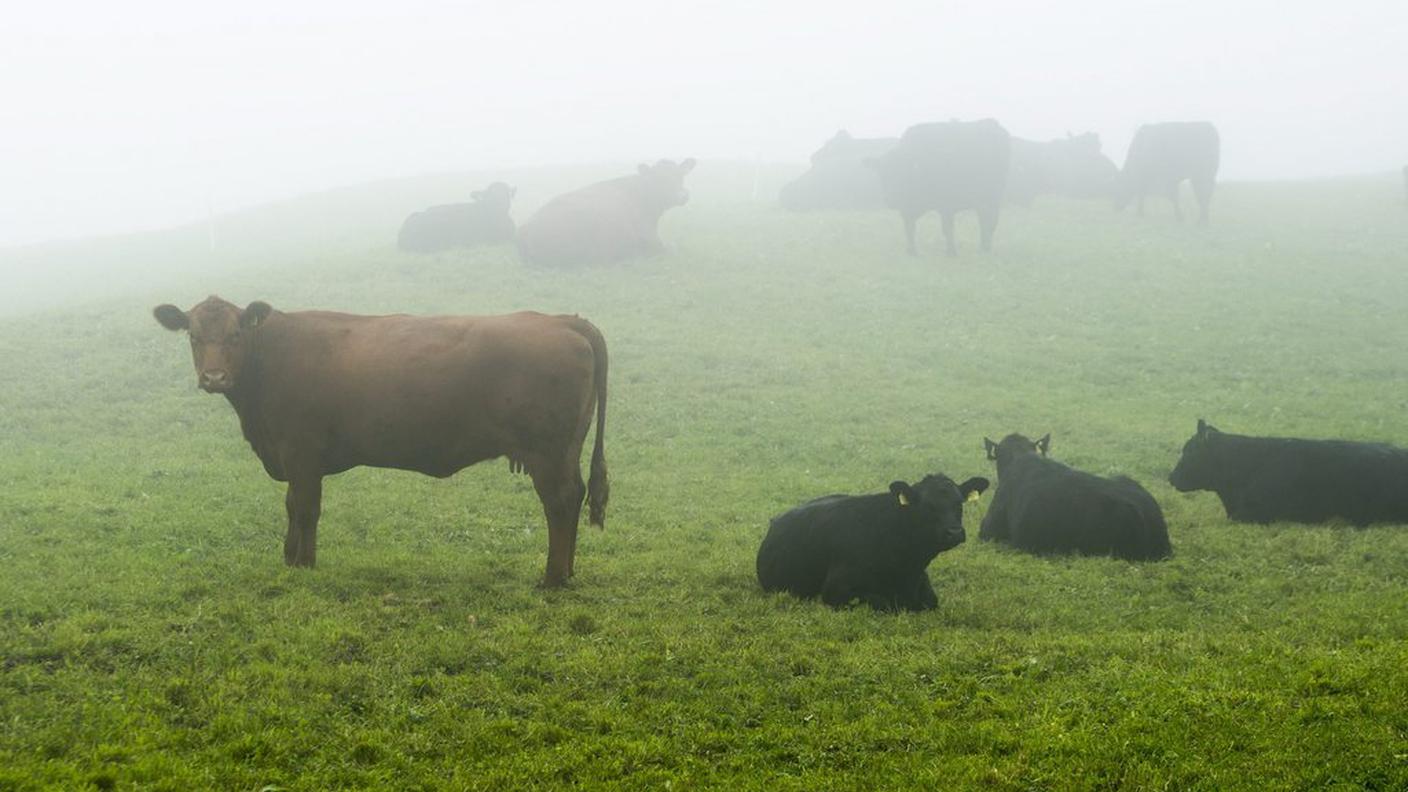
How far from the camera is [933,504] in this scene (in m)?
12.2

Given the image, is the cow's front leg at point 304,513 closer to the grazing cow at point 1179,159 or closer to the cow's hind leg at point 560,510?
the cow's hind leg at point 560,510

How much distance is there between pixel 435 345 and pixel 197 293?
84.6ft

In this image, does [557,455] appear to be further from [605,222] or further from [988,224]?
[988,224]

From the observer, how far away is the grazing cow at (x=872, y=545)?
472 inches

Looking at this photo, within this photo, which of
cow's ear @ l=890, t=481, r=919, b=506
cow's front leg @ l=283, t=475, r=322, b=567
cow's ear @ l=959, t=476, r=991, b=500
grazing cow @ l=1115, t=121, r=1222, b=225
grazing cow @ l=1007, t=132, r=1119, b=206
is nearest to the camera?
cow's ear @ l=890, t=481, r=919, b=506

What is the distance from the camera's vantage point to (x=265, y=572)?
41.7 ft

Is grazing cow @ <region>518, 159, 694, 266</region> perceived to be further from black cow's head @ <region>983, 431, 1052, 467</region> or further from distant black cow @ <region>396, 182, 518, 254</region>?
black cow's head @ <region>983, 431, 1052, 467</region>

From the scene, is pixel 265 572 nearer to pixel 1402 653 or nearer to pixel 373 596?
pixel 373 596

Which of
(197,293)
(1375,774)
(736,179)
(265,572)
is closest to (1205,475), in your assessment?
(1375,774)

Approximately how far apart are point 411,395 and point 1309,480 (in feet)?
36.4

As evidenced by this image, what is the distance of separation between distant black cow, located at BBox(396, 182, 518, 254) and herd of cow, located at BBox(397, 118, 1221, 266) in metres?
0.04

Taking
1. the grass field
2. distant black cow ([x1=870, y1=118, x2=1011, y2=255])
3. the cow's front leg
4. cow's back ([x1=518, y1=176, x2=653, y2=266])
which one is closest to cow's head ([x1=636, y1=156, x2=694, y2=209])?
cow's back ([x1=518, y1=176, x2=653, y2=266])

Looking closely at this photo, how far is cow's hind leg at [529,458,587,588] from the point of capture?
12719 millimetres

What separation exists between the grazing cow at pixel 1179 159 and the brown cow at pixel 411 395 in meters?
39.8
